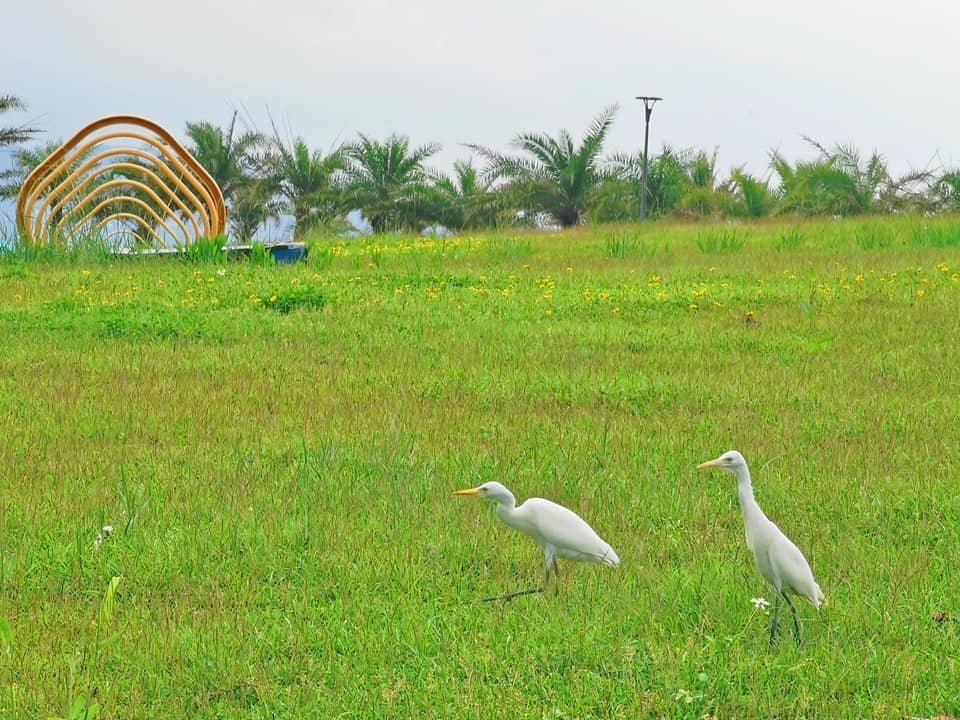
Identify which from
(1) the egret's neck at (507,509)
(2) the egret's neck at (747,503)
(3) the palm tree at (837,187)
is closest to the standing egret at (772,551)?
(2) the egret's neck at (747,503)

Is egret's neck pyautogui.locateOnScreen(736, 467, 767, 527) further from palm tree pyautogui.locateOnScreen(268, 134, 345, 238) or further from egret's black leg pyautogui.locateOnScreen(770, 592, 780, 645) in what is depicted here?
palm tree pyautogui.locateOnScreen(268, 134, 345, 238)

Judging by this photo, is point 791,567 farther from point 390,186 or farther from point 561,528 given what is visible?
point 390,186

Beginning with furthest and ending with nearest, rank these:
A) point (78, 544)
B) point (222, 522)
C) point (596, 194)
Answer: point (596, 194)
point (222, 522)
point (78, 544)

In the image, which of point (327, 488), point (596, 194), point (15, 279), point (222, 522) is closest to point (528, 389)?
point (327, 488)

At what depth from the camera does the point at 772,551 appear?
3680 millimetres

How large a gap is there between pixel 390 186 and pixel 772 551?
29.9 metres

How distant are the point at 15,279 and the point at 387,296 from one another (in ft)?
15.1

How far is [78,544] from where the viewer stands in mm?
4816

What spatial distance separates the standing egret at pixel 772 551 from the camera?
3672 millimetres

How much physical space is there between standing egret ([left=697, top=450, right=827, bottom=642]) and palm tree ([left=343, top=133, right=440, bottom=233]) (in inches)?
1134

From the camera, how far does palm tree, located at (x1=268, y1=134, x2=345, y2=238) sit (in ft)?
105

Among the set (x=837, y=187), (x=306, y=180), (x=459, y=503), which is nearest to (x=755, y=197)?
(x=837, y=187)

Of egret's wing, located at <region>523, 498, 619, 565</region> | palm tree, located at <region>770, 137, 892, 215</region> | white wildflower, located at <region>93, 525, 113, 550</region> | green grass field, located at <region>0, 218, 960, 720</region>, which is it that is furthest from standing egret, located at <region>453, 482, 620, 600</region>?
palm tree, located at <region>770, 137, 892, 215</region>

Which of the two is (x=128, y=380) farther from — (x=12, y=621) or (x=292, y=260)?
(x=292, y=260)
